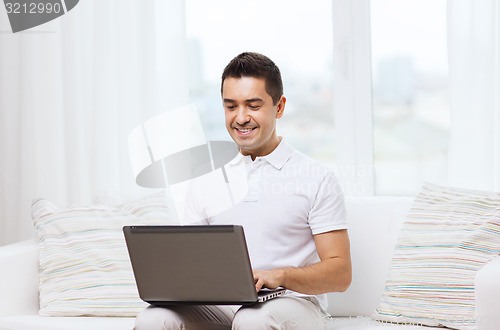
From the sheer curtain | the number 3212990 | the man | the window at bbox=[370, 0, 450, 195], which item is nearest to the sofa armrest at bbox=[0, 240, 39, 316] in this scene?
the man

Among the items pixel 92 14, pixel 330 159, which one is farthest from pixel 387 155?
pixel 92 14

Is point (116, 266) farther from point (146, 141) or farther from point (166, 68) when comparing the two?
point (166, 68)

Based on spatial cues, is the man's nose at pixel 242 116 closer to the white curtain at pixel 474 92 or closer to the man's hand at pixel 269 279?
the man's hand at pixel 269 279

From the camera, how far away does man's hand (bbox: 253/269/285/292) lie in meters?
1.65

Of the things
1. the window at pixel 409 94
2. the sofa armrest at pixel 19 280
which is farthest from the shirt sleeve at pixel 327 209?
the sofa armrest at pixel 19 280

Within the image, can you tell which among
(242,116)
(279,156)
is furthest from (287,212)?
(242,116)

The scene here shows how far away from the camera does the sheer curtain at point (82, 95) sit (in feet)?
9.64

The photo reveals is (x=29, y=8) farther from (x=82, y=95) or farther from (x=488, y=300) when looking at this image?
(x=488, y=300)

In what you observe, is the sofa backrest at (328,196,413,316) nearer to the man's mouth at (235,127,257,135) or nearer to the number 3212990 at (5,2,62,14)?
the man's mouth at (235,127,257,135)

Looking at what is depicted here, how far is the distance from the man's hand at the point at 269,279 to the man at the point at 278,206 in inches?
1.9

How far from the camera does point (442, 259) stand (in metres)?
1.95

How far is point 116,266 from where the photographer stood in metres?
2.24

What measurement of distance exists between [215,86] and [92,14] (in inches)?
25.4

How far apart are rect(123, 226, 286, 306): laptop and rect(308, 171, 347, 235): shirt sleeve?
301mm
